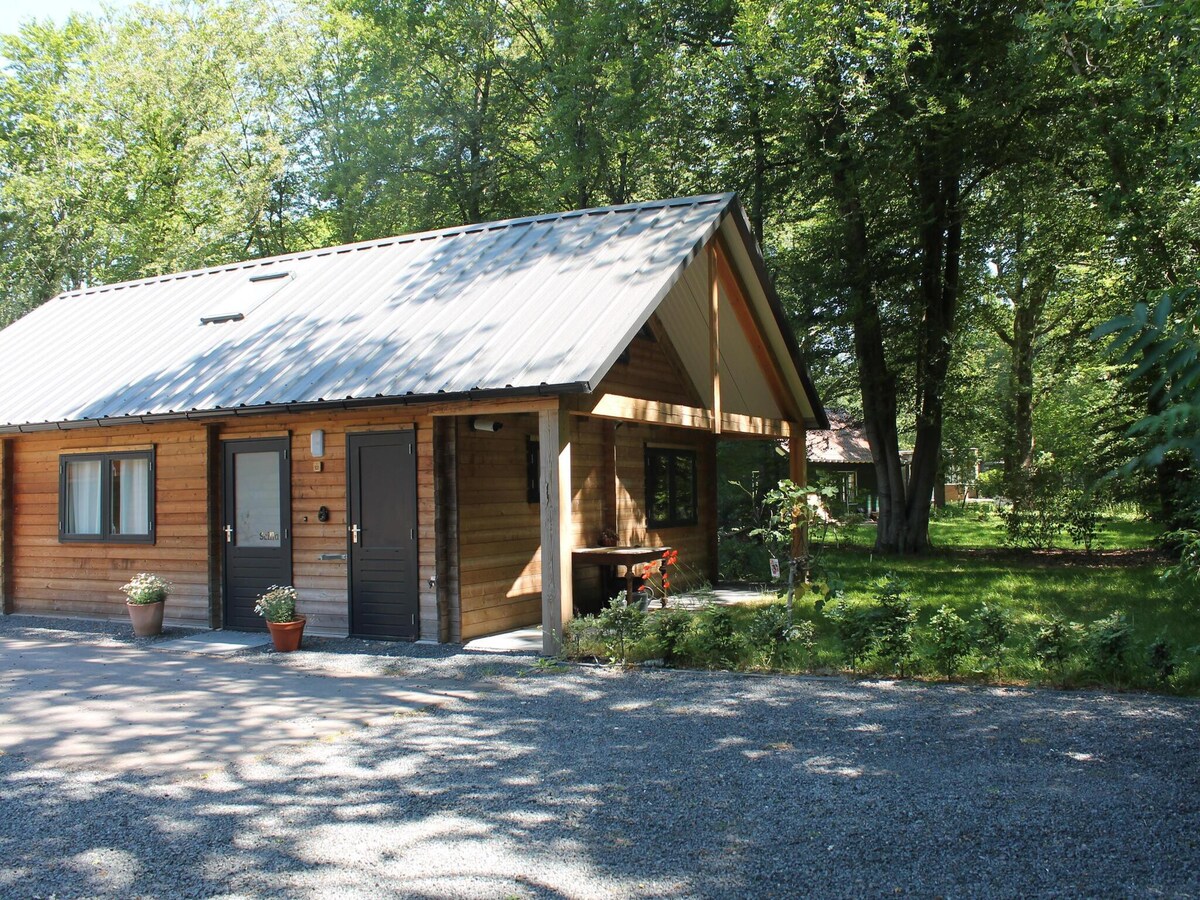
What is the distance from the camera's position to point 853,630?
8.36 metres

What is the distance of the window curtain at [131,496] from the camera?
12.4m

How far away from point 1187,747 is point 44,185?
108 ft

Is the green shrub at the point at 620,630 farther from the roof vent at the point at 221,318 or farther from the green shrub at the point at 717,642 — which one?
the roof vent at the point at 221,318

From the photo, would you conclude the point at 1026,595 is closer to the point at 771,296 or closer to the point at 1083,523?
the point at 771,296

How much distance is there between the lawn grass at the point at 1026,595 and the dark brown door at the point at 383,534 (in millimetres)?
3637

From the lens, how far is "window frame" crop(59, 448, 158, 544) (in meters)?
12.2

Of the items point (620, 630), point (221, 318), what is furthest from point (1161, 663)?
point (221, 318)

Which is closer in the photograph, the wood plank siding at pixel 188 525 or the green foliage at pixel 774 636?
the green foliage at pixel 774 636

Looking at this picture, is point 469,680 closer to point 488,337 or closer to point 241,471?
point 488,337

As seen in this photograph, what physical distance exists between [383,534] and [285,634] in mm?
1405

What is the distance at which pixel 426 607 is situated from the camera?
10.2m

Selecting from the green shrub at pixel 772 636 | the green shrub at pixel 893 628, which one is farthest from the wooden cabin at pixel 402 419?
the green shrub at pixel 893 628

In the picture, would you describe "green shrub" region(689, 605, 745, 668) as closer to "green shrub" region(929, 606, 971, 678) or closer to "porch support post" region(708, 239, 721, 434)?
"green shrub" region(929, 606, 971, 678)

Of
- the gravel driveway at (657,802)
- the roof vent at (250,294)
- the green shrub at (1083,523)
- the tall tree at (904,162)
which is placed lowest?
the gravel driveway at (657,802)
